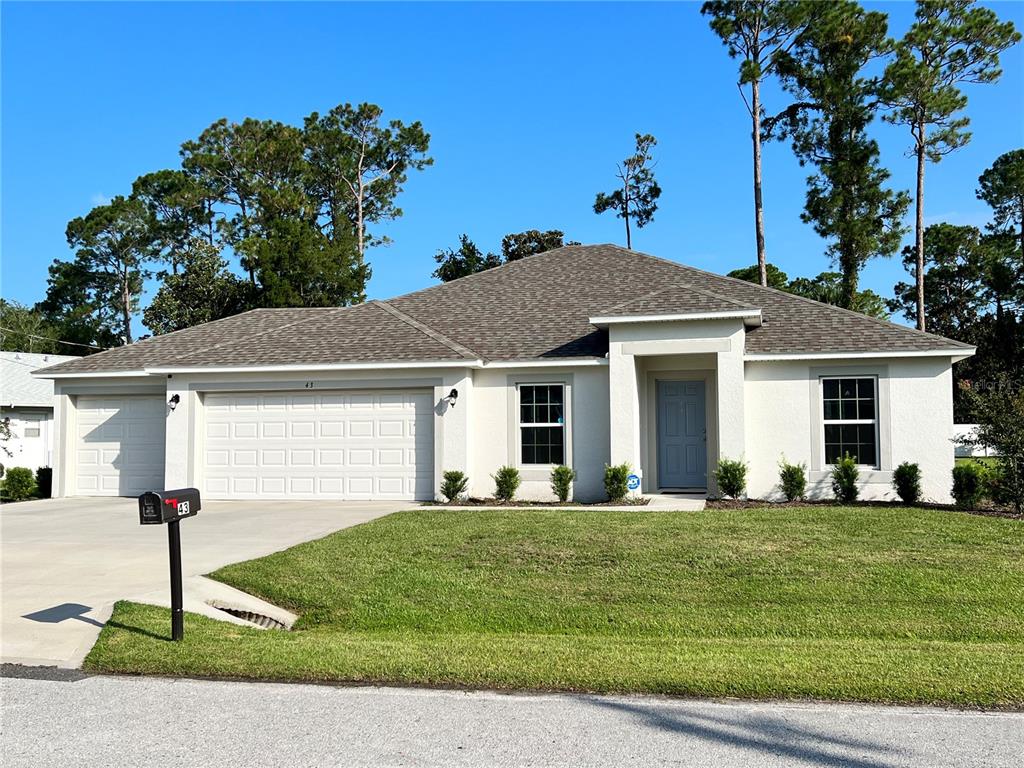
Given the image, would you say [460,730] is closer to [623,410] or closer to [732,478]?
[732,478]

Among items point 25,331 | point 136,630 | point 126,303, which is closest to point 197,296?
point 126,303

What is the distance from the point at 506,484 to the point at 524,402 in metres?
1.72

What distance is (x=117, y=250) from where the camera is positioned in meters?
45.3

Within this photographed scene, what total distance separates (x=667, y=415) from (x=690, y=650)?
1044cm

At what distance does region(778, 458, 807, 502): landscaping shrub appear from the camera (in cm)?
1482

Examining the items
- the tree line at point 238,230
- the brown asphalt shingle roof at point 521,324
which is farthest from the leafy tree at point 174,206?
the brown asphalt shingle roof at point 521,324

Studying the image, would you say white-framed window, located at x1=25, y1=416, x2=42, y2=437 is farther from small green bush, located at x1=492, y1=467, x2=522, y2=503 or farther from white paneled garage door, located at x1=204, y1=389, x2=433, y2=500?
small green bush, located at x1=492, y1=467, x2=522, y2=503

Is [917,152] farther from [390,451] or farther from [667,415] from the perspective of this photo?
[390,451]

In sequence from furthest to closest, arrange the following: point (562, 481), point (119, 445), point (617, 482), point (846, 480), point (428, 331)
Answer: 1. point (119, 445)
2. point (428, 331)
3. point (562, 481)
4. point (617, 482)
5. point (846, 480)

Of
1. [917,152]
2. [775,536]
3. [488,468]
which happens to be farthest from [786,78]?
[775,536]

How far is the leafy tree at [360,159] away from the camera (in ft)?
133

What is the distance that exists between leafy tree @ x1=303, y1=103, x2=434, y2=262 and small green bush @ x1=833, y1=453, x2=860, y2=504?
29.8m

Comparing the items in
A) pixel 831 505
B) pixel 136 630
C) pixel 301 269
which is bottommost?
pixel 136 630

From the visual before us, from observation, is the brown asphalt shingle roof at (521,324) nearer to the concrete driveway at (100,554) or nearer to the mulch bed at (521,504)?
the mulch bed at (521,504)
